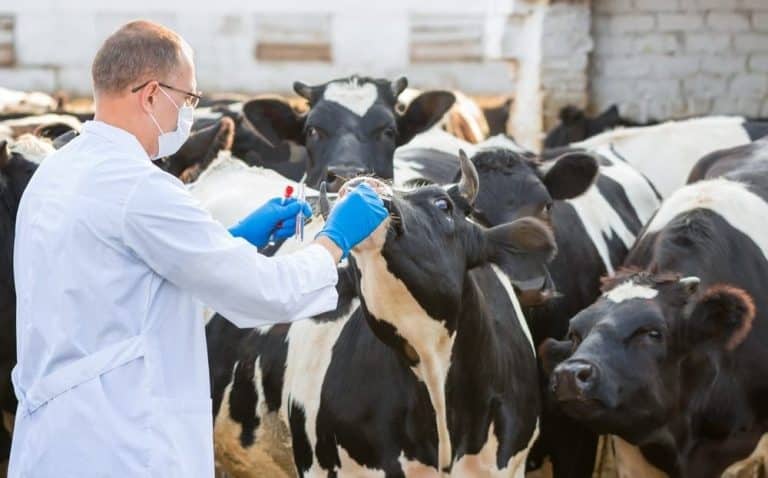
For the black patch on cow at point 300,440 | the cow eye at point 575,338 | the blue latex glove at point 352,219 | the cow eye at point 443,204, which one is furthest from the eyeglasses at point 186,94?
the cow eye at point 575,338

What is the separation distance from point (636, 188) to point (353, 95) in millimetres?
1487

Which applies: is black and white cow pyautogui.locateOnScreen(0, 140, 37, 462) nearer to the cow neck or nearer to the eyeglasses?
the cow neck

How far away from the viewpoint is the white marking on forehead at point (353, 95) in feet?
26.7

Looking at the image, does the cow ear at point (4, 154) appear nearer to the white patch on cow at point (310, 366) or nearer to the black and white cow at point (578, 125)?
the white patch on cow at point (310, 366)

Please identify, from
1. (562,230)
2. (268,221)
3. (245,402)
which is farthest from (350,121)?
(268,221)

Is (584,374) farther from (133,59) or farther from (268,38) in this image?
(268,38)

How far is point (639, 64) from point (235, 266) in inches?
413

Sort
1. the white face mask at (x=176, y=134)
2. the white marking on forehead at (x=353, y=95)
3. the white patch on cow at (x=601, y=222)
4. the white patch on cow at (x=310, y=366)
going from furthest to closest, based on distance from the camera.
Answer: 1. the white marking on forehead at (x=353, y=95)
2. the white patch on cow at (x=601, y=222)
3. the white patch on cow at (x=310, y=366)
4. the white face mask at (x=176, y=134)

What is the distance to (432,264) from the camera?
482 cm

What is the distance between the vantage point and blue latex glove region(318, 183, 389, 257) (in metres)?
4.18

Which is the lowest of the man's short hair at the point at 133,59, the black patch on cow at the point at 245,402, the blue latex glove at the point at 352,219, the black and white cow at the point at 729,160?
the black patch on cow at the point at 245,402

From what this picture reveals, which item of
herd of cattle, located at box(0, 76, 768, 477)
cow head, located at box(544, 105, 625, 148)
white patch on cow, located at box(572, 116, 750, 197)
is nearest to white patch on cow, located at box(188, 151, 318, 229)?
herd of cattle, located at box(0, 76, 768, 477)

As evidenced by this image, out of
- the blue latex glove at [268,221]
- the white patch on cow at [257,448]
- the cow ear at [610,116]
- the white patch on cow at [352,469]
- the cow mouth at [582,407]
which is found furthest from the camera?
the cow ear at [610,116]

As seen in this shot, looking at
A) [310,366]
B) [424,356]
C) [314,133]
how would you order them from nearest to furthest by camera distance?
[424,356]
[310,366]
[314,133]
